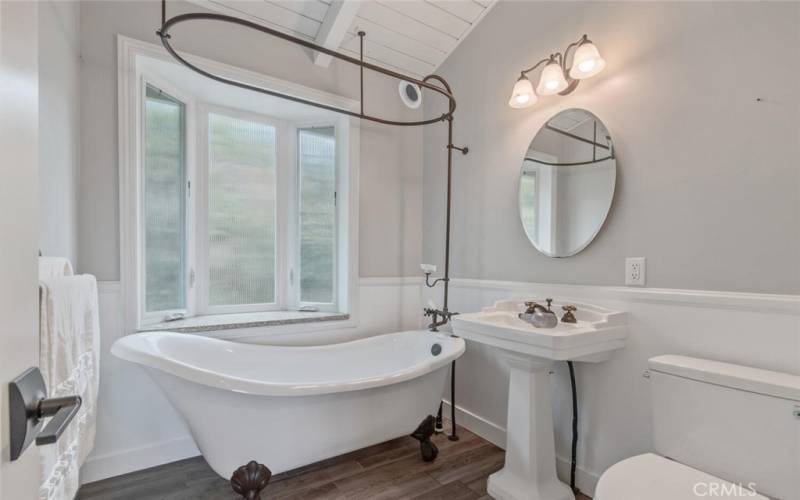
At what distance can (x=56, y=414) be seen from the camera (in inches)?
20.2

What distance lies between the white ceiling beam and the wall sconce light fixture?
107cm

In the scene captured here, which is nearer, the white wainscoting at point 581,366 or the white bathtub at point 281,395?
the white wainscoting at point 581,366

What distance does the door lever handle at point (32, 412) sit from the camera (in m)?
0.46

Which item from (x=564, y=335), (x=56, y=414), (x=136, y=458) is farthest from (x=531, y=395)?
(x=136, y=458)

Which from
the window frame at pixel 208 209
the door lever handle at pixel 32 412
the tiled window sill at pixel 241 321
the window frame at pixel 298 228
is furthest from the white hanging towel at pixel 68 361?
the window frame at pixel 298 228

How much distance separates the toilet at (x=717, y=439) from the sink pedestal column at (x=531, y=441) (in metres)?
0.48

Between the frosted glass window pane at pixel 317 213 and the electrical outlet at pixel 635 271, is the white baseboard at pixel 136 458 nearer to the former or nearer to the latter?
the frosted glass window pane at pixel 317 213

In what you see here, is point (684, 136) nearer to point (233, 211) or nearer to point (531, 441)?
point (531, 441)

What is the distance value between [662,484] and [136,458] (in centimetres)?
241

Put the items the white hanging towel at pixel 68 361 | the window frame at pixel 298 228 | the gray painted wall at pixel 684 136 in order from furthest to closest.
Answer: the window frame at pixel 298 228
the gray painted wall at pixel 684 136
the white hanging towel at pixel 68 361

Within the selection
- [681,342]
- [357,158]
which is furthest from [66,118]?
[681,342]

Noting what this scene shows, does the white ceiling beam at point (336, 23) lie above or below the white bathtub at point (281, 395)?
above

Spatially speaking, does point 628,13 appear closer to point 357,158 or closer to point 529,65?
point 529,65

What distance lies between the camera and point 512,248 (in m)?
2.26
